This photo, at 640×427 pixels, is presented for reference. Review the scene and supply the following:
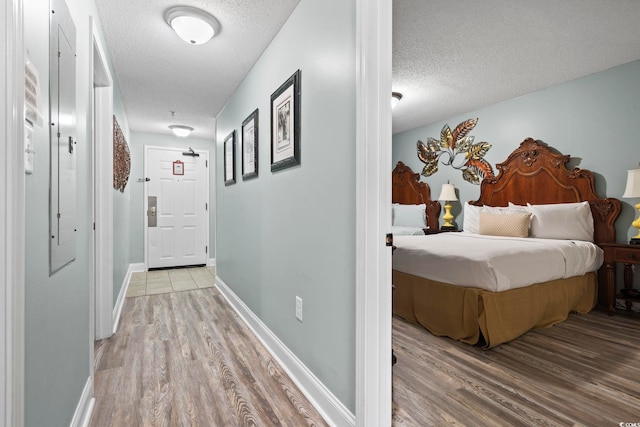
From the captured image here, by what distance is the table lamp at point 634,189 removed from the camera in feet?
9.74

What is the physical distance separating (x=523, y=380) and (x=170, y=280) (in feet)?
14.3

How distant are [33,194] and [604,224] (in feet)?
14.9

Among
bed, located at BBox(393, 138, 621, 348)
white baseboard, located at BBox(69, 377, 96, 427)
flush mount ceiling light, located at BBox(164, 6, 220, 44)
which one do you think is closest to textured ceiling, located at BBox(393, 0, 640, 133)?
bed, located at BBox(393, 138, 621, 348)

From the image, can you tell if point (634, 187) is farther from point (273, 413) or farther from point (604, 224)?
point (273, 413)

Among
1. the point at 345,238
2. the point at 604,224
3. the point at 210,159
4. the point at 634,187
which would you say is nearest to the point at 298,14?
the point at 345,238

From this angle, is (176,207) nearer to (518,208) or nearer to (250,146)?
(250,146)

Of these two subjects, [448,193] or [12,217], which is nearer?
[12,217]

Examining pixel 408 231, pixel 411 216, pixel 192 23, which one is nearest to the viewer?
pixel 192 23

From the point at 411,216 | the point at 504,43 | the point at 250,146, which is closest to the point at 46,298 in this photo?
the point at 250,146

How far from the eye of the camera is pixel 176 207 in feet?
18.6

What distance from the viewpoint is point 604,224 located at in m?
3.39

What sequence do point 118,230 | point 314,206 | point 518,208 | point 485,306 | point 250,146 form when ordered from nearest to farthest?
point 314,206
point 485,306
point 250,146
point 118,230
point 518,208

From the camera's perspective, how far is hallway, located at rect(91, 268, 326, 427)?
1604 millimetres

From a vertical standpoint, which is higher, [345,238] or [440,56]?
[440,56]
